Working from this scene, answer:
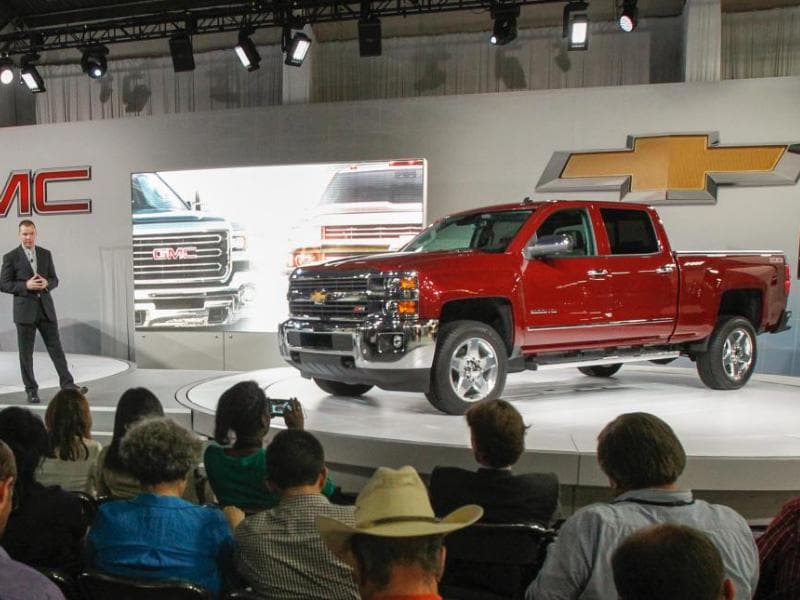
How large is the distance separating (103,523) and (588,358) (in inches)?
174

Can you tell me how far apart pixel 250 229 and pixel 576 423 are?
7018 millimetres

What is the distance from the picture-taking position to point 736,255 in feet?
21.2

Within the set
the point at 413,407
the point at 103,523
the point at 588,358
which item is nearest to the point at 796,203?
the point at 588,358

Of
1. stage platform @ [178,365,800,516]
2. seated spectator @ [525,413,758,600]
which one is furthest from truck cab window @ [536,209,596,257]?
seated spectator @ [525,413,758,600]

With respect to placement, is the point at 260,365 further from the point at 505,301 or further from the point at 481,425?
the point at 481,425

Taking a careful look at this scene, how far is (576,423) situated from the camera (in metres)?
4.92

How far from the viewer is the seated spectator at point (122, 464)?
277 centimetres

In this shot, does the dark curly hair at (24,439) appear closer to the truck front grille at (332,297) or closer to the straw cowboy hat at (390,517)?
the straw cowboy hat at (390,517)

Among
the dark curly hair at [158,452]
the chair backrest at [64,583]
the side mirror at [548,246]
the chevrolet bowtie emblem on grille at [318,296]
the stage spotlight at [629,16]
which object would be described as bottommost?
the chair backrest at [64,583]

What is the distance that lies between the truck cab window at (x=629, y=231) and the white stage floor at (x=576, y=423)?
132 centimetres

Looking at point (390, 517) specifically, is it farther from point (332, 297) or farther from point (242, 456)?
point (332, 297)

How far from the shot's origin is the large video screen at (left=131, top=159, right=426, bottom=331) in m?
10.2

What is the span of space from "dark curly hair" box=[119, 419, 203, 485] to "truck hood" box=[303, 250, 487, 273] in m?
2.90

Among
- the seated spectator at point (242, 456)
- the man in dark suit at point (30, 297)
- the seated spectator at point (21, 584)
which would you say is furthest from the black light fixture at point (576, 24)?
the seated spectator at point (21, 584)
